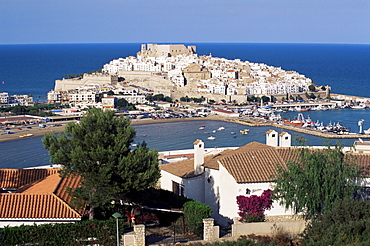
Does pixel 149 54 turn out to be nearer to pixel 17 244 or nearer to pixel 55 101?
pixel 55 101

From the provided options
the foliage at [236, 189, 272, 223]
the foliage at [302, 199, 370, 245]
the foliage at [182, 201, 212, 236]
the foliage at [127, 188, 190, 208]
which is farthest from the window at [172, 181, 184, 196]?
the foliage at [302, 199, 370, 245]

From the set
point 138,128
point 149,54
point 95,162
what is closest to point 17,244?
point 95,162

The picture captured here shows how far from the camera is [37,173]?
32.4ft

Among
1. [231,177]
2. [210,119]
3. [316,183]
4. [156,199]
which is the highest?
[316,183]

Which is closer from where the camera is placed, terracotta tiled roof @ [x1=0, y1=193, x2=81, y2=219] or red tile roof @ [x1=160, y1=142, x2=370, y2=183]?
terracotta tiled roof @ [x1=0, y1=193, x2=81, y2=219]

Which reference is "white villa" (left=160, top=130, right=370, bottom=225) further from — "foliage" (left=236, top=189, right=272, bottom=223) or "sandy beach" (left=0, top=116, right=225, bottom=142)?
"sandy beach" (left=0, top=116, right=225, bottom=142)

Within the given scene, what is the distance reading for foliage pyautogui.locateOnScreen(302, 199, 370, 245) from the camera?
711cm

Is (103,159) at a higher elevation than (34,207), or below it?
higher

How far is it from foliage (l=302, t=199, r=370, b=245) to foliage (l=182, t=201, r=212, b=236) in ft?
4.63

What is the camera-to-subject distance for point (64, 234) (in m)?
7.47

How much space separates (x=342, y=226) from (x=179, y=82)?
52.5 metres

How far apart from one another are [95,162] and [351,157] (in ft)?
14.0

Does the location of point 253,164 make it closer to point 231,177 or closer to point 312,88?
point 231,177

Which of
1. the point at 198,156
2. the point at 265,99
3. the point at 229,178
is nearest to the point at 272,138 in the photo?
the point at 198,156
